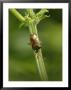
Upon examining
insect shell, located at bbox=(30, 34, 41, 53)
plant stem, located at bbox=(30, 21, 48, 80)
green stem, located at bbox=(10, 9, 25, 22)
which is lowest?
plant stem, located at bbox=(30, 21, 48, 80)

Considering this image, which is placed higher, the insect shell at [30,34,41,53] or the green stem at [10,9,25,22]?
the green stem at [10,9,25,22]

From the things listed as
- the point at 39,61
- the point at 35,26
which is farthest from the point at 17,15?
the point at 39,61

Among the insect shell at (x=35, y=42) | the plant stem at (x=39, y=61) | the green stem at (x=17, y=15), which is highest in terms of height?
the green stem at (x=17, y=15)

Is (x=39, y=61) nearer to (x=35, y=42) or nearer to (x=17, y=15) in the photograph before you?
(x=35, y=42)

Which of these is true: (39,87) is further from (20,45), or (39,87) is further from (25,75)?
(20,45)

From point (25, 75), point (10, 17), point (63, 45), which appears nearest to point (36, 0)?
point (10, 17)
